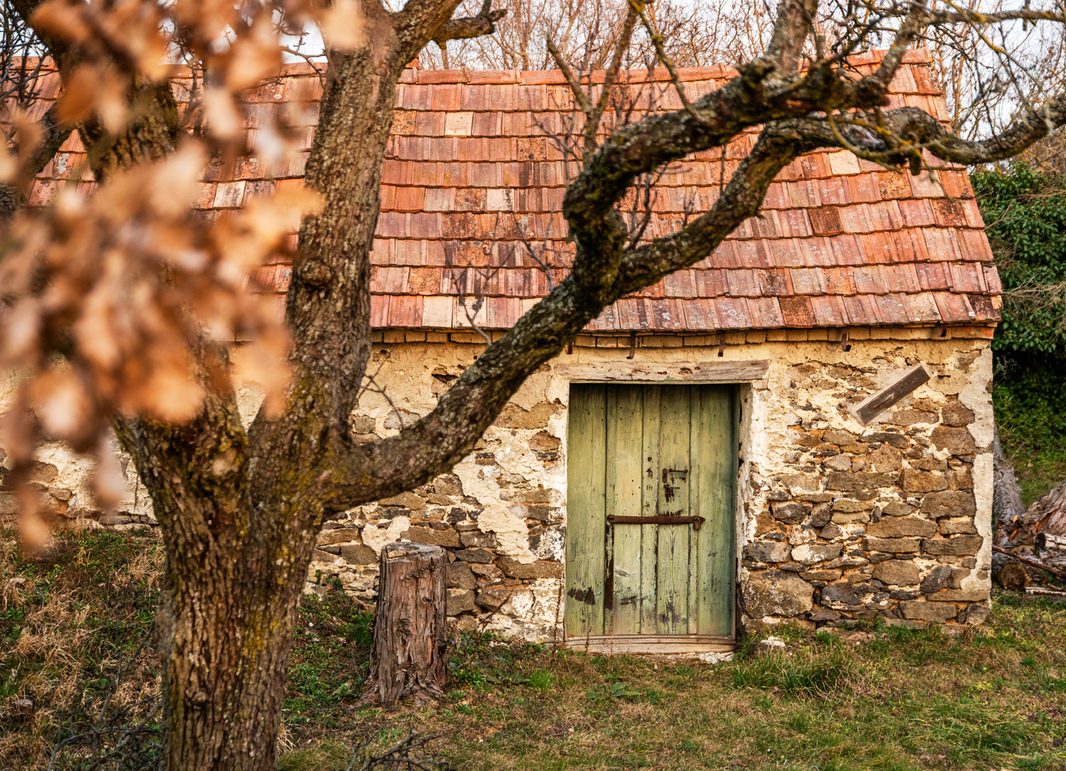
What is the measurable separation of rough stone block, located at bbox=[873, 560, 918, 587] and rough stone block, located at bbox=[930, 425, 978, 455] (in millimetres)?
810

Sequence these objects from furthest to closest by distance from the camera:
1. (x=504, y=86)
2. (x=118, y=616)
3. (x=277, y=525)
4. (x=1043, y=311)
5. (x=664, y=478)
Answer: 1. (x=1043, y=311)
2. (x=504, y=86)
3. (x=664, y=478)
4. (x=118, y=616)
5. (x=277, y=525)

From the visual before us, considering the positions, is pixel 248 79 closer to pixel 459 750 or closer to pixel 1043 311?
pixel 459 750

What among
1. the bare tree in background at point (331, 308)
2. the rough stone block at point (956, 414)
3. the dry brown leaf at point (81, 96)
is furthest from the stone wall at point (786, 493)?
the dry brown leaf at point (81, 96)

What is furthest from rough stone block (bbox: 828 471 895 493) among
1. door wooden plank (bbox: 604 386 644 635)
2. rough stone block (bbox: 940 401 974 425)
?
door wooden plank (bbox: 604 386 644 635)

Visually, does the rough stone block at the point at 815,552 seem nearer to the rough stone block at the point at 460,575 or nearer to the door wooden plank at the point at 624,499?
the door wooden plank at the point at 624,499

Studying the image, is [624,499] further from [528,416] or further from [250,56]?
[250,56]

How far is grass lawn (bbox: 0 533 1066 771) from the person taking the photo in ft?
12.4

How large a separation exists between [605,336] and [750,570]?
187cm

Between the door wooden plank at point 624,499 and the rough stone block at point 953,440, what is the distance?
195 cm

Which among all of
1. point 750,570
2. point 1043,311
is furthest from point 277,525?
point 1043,311

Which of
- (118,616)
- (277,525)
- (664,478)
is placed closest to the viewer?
(277,525)

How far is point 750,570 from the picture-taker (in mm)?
5133

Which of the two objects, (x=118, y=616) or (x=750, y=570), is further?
(x=750, y=570)

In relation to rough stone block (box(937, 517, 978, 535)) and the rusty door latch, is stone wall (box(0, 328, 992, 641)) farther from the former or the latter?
the rusty door latch
